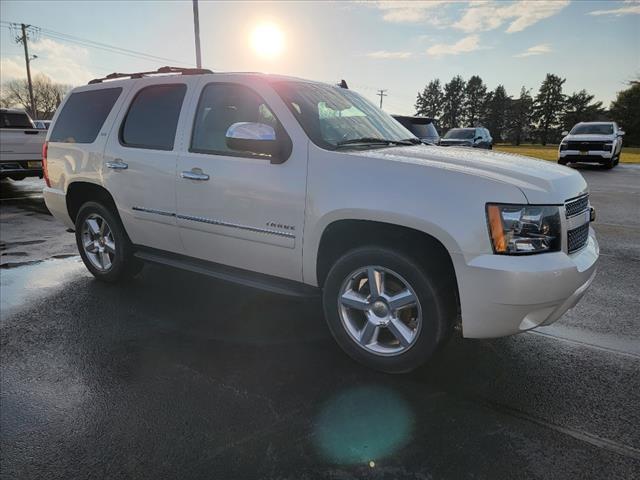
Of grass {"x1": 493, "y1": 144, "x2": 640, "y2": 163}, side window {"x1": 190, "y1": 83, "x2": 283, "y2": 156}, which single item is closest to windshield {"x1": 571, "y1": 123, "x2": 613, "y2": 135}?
grass {"x1": 493, "y1": 144, "x2": 640, "y2": 163}

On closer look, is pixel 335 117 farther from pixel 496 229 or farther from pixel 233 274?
pixel 496 229

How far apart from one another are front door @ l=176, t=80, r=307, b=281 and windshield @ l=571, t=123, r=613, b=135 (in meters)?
21.3

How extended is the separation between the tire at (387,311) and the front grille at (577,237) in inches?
30.0

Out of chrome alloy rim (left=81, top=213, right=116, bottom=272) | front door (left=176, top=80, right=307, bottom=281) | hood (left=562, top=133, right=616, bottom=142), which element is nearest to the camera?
front door (left=176, top=80, right=307, bottom=281)

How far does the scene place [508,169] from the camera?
2.92 m

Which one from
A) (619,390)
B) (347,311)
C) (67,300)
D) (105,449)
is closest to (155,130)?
(67,300)

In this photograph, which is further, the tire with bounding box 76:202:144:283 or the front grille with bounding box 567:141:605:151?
the front grille with bounding box 567:141:605:151

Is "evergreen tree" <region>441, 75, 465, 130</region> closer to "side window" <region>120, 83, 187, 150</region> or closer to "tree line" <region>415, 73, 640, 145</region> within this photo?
"tree line" <region>415, 73, 640, 145</region>

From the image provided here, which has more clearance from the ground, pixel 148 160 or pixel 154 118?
pixel 154 118

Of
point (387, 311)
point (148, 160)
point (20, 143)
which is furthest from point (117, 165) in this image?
point (20, 143)

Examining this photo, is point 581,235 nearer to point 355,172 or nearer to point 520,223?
point 520,223

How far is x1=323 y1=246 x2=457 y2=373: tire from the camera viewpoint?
286 cm

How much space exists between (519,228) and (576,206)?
645 millimetres

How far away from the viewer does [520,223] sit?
2.61 metres
